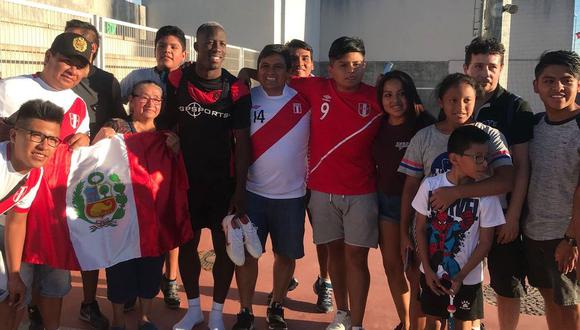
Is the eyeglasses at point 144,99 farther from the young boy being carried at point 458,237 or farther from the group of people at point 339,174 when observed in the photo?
the young boy being carried at point 458,237

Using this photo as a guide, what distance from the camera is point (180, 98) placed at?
354 cm

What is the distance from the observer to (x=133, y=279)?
356cm

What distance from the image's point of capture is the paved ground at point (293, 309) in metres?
3.92

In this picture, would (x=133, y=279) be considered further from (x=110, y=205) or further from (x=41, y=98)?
(x=41, y=98)

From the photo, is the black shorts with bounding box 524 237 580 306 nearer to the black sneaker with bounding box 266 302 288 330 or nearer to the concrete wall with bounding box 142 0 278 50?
the black sneaker with bounding box 266 302 288 330

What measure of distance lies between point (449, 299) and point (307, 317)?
4.75ft

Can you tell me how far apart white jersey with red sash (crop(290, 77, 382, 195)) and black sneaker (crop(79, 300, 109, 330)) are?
6.22 ft

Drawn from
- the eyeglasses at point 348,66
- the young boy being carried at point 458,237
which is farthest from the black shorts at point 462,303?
the eyeglasses at point 348,66

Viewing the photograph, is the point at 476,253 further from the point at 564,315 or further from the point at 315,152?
the point at 315,152

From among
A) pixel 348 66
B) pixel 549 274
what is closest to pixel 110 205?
pixel 348 66

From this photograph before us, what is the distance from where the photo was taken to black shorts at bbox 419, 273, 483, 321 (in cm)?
293

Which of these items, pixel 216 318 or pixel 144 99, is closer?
pixel 144 99

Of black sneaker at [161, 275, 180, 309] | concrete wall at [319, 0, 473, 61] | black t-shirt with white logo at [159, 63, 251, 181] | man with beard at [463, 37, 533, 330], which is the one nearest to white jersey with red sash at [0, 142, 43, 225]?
black t-shirt with white logo at [159, 63, 251, 181]

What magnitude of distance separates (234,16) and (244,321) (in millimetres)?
16000
